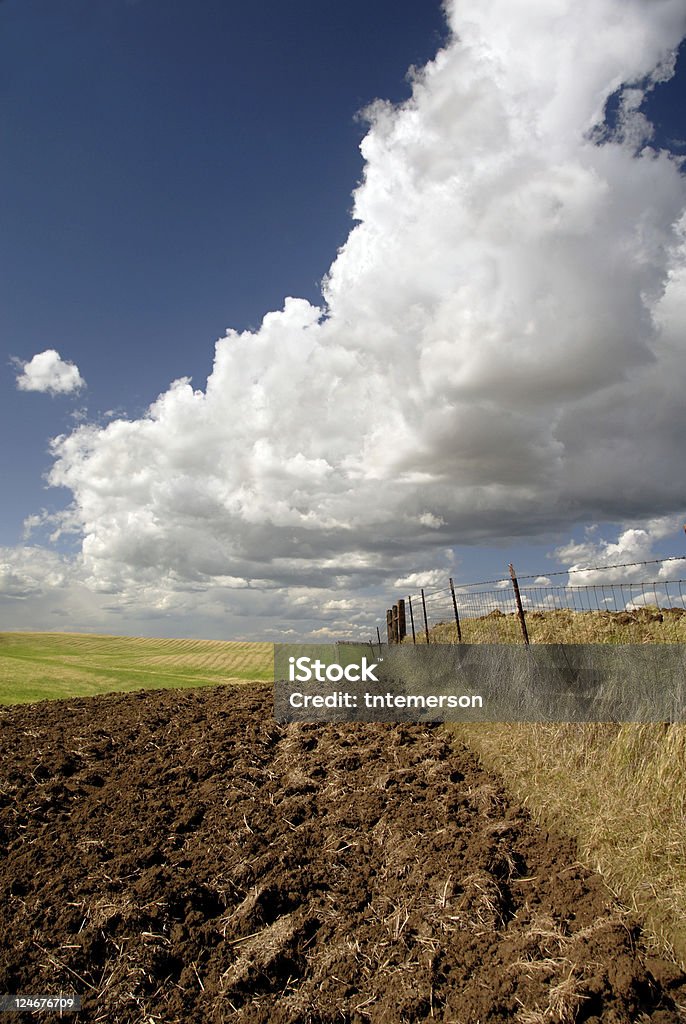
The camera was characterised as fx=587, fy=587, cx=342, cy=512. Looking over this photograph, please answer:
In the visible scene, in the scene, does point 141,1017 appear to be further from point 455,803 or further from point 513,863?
point 455,803

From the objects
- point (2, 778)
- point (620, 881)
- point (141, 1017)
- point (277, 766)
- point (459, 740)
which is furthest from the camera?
point (459, 740)

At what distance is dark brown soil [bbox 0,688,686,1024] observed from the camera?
408cm

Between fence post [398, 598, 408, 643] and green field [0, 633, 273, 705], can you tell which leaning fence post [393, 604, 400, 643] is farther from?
green field [0, 633, 273, 705]

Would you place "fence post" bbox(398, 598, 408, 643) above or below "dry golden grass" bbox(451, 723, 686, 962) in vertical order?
above

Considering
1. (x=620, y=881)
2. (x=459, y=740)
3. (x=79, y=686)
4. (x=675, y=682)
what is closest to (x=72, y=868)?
(x=620, y=881)

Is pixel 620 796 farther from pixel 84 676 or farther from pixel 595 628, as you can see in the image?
pixel 84 676

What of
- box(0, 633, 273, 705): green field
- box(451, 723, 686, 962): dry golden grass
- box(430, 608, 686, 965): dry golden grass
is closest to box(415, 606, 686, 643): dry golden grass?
box(430, 608, 686, 965): dry golden grass

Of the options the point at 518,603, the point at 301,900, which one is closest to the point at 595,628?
the point at 518,603

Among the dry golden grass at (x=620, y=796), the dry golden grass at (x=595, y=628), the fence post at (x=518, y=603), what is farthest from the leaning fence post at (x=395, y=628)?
the dry golden grass at (x=620, y=796)

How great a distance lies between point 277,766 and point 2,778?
3.72 metres

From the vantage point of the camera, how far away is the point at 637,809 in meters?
5.91

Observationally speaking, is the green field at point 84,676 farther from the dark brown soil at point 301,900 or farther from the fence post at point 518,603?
the fence post at point 518,603

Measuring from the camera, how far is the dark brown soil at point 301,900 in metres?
4.08

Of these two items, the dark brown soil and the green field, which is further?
the green field
